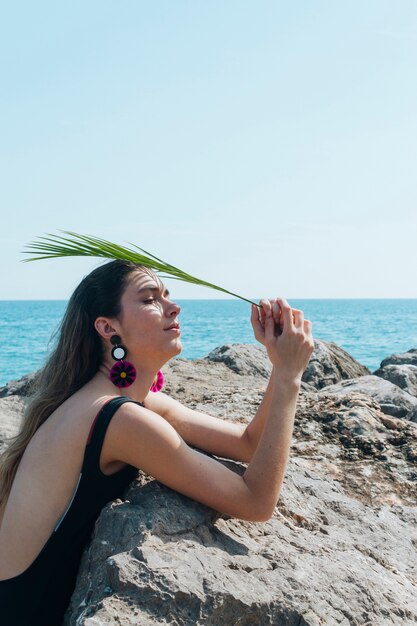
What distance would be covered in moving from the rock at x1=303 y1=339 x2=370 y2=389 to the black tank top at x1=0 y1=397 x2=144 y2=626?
Result: 714 cm

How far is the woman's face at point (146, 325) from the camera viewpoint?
3.41 metres

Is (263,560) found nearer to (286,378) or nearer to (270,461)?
(270,461)

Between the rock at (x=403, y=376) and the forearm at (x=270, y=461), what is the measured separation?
340 inches

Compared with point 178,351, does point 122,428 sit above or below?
below

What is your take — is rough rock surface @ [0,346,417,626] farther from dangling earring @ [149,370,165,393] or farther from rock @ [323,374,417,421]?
rock @ [323,374,417,421]

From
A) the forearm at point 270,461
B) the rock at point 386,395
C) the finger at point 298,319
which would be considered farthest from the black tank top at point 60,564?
the rock at point 386,395

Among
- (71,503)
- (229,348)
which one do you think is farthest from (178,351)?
(229,348)

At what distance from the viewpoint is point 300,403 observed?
17.4 ft

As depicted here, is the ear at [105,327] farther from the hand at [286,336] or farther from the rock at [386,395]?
the rock at [386,395]

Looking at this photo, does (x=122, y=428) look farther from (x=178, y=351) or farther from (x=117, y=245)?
(x=117, y=245)

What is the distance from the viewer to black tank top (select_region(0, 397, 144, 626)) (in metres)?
3.02

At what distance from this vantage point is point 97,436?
119 inches

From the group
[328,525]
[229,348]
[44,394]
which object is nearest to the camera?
[44,394]

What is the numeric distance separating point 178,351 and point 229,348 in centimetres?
639
